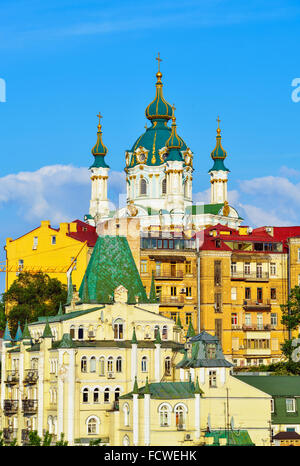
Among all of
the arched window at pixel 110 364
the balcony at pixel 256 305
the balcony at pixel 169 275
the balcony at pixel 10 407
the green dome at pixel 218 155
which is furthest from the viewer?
the green dome at pixel 218 155

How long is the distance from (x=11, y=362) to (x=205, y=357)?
21194 mm

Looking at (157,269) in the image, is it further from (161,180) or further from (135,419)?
(135,419)

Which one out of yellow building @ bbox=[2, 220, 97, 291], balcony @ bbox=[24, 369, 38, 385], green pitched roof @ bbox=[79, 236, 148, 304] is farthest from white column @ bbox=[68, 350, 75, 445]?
yellow building @ bbox=[2, 220, 97, 291]

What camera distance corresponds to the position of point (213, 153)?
168 metres

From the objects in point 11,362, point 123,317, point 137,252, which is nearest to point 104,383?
point 123,317

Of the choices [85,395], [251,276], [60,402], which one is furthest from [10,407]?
[251,276]

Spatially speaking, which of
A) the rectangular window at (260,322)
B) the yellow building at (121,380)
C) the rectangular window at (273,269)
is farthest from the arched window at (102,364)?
the rectangular window at (273,269)

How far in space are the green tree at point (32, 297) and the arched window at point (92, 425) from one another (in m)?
31.6

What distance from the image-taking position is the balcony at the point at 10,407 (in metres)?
100

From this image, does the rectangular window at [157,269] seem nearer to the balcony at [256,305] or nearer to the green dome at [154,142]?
the balcony at [256,305]

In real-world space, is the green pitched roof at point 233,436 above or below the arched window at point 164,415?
below

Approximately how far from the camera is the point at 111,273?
10225 cm

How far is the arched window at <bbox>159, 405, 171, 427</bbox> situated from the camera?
85.9 m

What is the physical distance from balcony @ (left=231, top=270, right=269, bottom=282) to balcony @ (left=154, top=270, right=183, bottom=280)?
6381 mm
